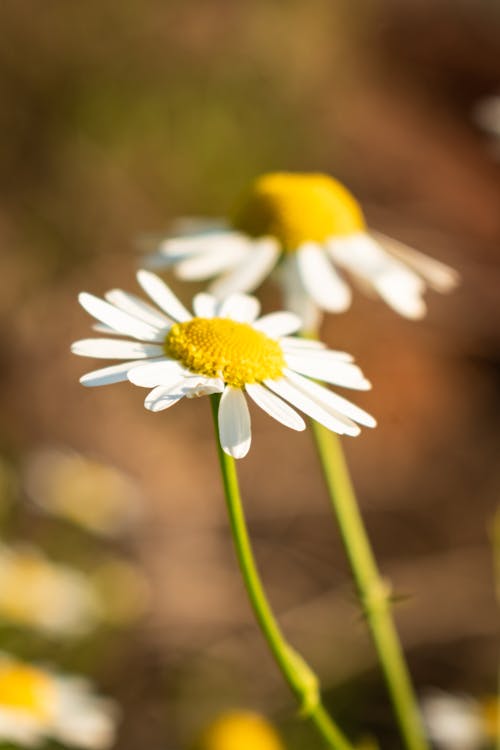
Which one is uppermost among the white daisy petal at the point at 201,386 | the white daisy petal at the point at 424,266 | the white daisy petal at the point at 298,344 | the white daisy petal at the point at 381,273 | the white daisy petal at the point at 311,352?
the white daisy petal at the point at 424,266

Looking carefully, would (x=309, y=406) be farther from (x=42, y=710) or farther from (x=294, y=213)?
(x=42, y=710)

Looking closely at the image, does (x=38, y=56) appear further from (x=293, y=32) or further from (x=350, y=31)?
(x=350, y=31)

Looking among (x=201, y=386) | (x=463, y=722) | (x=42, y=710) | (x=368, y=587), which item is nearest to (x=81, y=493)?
(x=42, y=710)

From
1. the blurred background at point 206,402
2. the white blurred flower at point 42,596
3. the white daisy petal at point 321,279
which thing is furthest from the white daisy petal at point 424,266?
the white blurred flower at point 42,596

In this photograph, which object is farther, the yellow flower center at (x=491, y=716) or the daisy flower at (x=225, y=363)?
the yellow flower center at (x=491, y=716)

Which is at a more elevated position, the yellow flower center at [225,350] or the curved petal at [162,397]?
the yellow flower center at [225,350]

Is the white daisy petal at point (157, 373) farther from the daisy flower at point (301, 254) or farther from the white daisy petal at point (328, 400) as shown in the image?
the daisy flower at point (301, 254)

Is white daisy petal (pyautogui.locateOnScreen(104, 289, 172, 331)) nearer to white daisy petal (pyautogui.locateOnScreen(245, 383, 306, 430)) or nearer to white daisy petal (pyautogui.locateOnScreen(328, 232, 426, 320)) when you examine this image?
white daisy petal (pyautogui.locateOnScreen(245, 383, 306, 430))

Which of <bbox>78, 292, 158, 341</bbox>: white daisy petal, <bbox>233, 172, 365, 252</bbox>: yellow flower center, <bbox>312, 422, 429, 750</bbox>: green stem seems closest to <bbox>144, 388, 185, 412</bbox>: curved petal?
<bbox>78, 292, 158, 341</bbox>: white daisy petal
